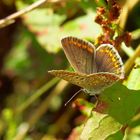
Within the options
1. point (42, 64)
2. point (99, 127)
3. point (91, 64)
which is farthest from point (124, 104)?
point (42, 64)

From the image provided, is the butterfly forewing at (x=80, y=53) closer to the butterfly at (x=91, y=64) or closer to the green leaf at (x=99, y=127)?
the butterfly at (x=91, y=64)

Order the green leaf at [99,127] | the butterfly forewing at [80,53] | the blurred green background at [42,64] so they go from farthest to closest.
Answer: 1. the blurred green background at [42,64]
2. the butterfly forewing at [80,53]
3. the green leaf at [99,127]

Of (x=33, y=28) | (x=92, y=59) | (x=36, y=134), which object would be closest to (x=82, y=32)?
(x=33, y=28)

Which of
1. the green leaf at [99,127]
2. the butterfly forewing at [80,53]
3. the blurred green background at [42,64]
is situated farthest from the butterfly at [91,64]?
the blurred green background at [42,64]

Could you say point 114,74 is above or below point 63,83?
above

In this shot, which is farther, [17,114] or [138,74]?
[17,114]

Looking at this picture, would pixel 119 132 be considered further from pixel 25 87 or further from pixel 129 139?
pixel 25 87

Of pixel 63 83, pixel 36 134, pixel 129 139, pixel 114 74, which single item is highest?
pixel 114 74

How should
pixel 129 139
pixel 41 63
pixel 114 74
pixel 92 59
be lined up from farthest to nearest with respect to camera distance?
pixel 41 63 < pixel 129 139 < pixel 92 59 < pixel 114 74
